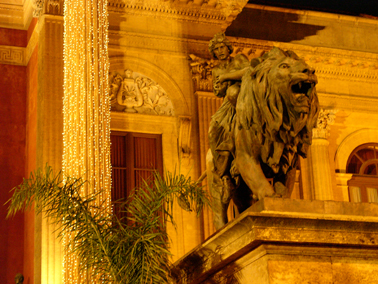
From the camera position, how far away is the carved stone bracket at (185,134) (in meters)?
15.0

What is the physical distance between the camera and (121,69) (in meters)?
15.4

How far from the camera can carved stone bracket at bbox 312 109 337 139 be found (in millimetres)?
17797

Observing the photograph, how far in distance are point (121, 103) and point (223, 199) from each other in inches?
366

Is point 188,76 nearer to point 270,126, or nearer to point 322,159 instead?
point 322,159

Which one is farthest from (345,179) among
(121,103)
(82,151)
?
(82,151)

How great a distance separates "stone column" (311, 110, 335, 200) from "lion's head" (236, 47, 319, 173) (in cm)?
1165

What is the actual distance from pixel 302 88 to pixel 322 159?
489 inches

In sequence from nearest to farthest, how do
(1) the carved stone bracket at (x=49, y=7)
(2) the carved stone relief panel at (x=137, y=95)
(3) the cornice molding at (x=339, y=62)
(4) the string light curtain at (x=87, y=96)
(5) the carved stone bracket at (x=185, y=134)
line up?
1. (4) the string light curtain at (x=87, y=96)
2. (1) the carved stone bracket at (x=49, y=7)
3. (5) the carved stone bracket at (x=185, y=134)
4. (2) the carved stone relief panel at (x=137, y=95)
5. (3) the cornice molding at (x=339, y=62)

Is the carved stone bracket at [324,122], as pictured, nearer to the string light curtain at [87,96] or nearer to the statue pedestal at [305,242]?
the string light curtain at [87,96]

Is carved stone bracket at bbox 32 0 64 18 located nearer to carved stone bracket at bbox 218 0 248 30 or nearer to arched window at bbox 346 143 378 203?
carved stone bracket at bbox 218 0 248 30

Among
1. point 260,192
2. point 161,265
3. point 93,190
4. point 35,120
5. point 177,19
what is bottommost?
point 161,265

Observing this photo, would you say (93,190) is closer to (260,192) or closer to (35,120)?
(35,120)

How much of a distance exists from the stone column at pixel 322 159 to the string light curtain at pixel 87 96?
609cm

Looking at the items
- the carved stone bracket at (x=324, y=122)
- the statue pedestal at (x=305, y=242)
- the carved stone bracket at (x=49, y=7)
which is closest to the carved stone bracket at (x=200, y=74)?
the carved stone bracket at (x=49, y=7)
